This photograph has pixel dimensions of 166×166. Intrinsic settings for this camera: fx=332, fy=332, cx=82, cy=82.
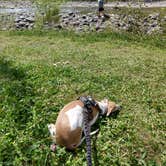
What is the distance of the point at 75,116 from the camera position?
12.5ft

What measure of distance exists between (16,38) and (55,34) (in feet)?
4.39

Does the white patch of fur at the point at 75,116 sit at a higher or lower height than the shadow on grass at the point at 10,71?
higher

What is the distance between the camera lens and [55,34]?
10758 millimetres

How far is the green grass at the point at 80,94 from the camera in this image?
12.3 ft

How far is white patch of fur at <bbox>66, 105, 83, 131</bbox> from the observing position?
3.75 metres

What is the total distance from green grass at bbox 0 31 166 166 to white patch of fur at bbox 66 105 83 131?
290mm

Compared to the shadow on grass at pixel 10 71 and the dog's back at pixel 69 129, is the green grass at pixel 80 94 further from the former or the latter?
the dog's back at pixel 69 129

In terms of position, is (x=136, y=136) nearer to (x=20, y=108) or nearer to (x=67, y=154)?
(x=67, y=154)

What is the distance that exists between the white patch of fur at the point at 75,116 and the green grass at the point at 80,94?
0.29m

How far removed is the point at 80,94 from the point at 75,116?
135 centimetres

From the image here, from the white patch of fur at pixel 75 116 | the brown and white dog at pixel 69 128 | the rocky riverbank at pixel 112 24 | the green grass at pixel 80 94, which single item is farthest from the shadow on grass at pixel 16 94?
the rocky riverbank at pixel 112 24

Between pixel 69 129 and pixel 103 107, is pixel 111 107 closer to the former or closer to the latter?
pixel 103 107

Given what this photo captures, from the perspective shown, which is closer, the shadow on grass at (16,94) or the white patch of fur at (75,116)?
the white patch of fur at (75,116)

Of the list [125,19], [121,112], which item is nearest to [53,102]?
[121,112]
